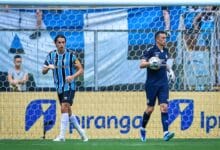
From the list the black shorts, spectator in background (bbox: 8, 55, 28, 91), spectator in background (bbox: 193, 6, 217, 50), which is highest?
spectator in background (bbox: 193, 6, 217, 50)

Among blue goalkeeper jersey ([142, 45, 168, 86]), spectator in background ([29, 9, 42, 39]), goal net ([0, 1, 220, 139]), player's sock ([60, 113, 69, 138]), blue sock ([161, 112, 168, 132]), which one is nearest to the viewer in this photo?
blue sock ([161, 112, 168, 132])

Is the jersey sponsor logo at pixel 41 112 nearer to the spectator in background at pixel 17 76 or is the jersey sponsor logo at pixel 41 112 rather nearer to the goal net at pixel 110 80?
the goal net at pixel 110 80

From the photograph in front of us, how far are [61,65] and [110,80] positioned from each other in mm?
1311

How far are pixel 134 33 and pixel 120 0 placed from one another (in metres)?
6.71

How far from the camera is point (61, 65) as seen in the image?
1283cm

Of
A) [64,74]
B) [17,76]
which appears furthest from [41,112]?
[64,74]

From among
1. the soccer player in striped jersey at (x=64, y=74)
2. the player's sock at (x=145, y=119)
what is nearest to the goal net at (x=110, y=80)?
the soccer player in striped jersey at (x=64, y=74)

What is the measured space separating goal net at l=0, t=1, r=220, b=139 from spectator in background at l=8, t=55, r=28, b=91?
0.06 m

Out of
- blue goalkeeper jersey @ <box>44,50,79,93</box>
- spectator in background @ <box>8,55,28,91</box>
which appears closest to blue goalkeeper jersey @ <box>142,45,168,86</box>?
blue goalkeeper jersey @ <box>44,50,79,93</box>

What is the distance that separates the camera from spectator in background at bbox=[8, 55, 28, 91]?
13.6 m

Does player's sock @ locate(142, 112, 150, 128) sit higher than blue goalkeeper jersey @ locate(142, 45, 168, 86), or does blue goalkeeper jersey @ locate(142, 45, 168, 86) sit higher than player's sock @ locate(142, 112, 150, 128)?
blue goalkeeper jersey @ locate(142, 45, 168, 86)

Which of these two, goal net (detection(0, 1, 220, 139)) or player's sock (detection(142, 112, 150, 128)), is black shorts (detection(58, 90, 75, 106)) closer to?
goal net (detection(0, 1, 220, 139))

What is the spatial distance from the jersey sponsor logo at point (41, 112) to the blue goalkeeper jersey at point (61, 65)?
91 centimetres

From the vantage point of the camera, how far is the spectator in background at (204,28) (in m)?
13.5
